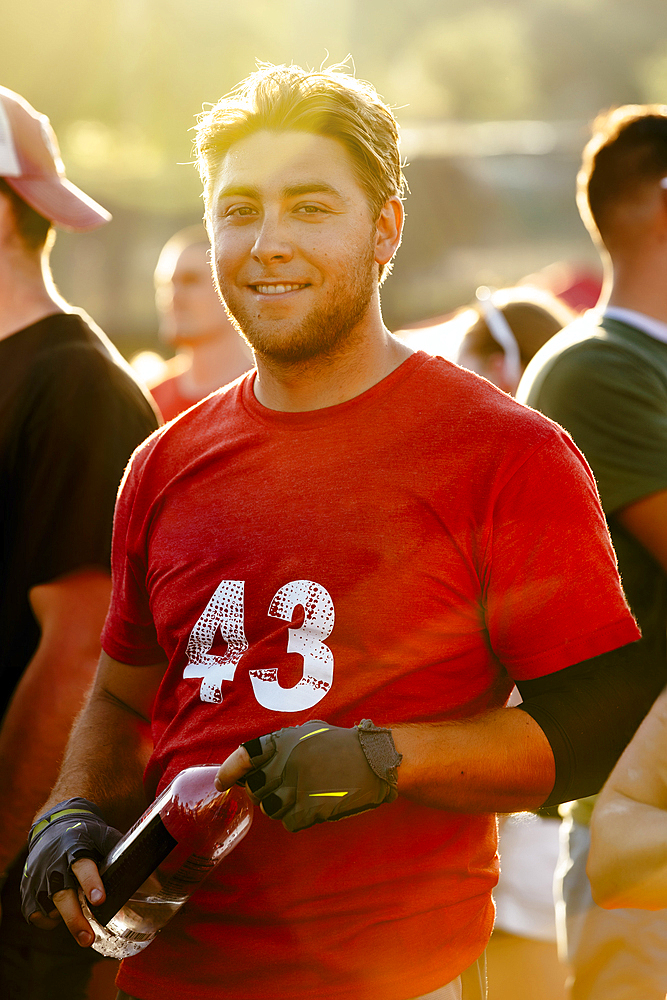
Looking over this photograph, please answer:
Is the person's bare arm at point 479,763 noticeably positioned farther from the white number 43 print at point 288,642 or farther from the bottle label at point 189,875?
the bottle label at point 189,875

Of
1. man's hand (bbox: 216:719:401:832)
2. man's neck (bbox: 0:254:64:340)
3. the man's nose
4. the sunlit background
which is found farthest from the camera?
the sunlit background

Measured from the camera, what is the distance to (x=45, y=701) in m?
2.29

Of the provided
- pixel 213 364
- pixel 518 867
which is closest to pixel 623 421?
pixel 518 867

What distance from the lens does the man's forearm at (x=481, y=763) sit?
1576 millimetres

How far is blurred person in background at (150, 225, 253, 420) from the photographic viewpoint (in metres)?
4.89

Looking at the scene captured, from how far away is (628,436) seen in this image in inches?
95.2

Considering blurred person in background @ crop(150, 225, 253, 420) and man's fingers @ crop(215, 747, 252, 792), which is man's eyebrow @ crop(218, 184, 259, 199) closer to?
man's fingers @ crop(215, 747, 252, 792)

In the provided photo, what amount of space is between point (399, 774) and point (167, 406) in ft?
11.5

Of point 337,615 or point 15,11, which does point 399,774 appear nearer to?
point 337,615

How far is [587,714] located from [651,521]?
2.78ft

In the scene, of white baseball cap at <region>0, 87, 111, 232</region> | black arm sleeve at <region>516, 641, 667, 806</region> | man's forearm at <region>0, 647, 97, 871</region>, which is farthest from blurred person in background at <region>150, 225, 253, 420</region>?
black arm sleeve at <region>516, 641, 667, 806</region>

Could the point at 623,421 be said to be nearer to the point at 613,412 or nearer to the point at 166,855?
the point at 613,412

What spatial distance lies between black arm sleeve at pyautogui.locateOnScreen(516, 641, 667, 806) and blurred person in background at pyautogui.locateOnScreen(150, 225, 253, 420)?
332 cm

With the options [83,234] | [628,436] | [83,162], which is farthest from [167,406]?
[83,162]
